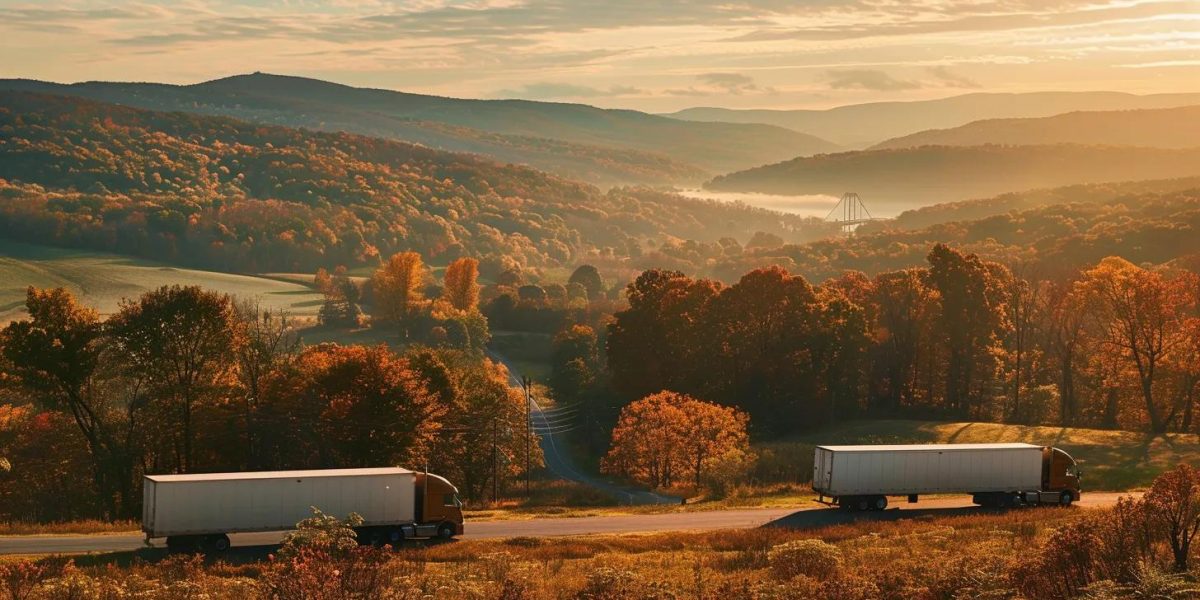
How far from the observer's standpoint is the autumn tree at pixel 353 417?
70688mm

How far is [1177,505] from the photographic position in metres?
35.9

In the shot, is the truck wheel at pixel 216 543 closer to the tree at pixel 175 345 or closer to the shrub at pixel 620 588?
the shrub at pixel 620 588

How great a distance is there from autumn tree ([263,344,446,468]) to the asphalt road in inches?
590

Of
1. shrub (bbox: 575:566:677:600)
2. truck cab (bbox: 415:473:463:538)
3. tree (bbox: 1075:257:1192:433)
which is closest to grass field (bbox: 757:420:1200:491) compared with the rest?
tree (bbox: 1075:257:1192:433)

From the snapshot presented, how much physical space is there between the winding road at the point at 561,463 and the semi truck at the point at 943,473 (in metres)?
18.3

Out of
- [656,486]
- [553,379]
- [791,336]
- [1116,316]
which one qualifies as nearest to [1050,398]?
[1116,316]

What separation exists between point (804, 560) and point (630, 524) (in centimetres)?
1662

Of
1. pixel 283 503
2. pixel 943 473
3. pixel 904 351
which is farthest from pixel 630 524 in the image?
pixel 904 351

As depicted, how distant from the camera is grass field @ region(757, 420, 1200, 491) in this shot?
72812 millimetres

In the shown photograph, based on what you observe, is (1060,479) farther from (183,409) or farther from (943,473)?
(183,409)

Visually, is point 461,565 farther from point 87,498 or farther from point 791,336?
point 791,336

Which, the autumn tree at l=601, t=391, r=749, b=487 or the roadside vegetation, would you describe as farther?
the autumn tree at l=601, t=391, r=749, b=487

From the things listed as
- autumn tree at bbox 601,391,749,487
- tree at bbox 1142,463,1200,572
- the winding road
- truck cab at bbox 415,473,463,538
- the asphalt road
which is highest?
tree at bbox 1142,463,1200,572

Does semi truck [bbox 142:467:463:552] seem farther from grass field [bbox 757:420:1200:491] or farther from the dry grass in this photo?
grass field [bbox 757:420:1200:491]
